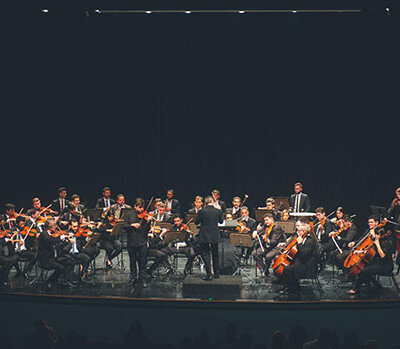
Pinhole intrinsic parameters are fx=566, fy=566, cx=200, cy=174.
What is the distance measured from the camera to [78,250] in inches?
438

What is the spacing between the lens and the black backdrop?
15.3m

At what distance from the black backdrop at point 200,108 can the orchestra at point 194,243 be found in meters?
3.66

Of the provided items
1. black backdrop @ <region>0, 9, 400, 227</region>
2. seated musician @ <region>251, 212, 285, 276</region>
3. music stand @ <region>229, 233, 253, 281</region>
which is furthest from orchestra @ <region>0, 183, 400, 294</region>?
black backdrop @ <region>0, 9, 400, 227</region>

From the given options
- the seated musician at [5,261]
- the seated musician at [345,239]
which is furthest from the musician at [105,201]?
the seated musician at [345,239]

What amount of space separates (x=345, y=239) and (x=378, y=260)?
1.25 m

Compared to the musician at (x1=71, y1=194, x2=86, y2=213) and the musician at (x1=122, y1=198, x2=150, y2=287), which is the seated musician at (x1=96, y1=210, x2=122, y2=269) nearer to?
the musician at (x1=71, y1=194, x2=86, y2=213)

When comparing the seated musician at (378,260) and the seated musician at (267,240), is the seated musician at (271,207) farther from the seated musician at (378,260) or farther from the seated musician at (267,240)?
the seated musician at (378,260)

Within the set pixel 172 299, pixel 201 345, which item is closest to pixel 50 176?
pixel 172 299

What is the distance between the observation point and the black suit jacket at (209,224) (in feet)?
33.0

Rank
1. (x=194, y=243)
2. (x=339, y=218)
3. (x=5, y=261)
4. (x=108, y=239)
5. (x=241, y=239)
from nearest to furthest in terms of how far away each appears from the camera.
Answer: (x=241, y=239)
(x=5, y=261)
(x=194, y=243)
(x=339, y=218)
(x=108, y=239)

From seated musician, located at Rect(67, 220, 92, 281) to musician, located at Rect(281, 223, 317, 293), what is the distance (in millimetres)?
3730

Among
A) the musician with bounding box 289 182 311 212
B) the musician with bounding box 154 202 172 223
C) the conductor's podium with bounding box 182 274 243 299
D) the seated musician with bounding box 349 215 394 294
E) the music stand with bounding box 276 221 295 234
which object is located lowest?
the conductor's podium with bounding box 182 274 243 299

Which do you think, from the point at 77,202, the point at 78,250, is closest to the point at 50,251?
the point at 78,250

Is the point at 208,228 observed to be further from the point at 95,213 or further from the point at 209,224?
the point at 95,213
